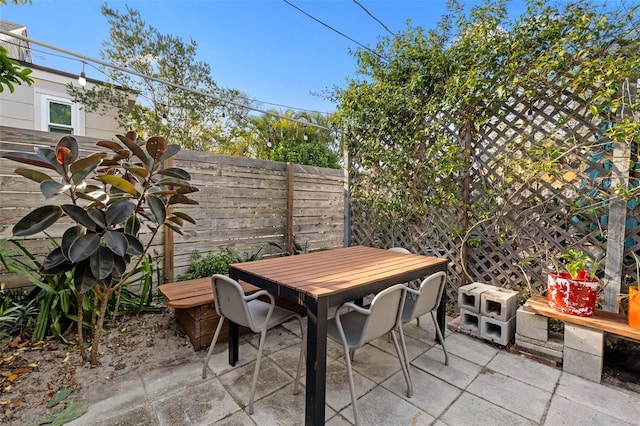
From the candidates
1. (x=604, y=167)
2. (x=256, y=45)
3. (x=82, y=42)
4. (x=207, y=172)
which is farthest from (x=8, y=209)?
(x=604, y=167)

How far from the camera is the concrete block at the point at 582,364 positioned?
189 cm

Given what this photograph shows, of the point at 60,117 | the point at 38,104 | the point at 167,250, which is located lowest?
the point at 167,250

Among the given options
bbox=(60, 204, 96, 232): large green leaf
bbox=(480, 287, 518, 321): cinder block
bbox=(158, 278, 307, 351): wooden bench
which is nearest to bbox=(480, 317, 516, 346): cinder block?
bbox=(480, 287, 518, 321): cinder block

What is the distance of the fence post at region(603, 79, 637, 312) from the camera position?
2.13 metres

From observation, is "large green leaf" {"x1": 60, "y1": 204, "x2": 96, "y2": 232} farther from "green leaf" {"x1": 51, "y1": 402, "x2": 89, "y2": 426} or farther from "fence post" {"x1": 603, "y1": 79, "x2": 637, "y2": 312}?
"fence post" {"x1": 603, "y1": 79, "x2": 637, "y2": 312}

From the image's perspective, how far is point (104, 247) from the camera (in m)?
1.76

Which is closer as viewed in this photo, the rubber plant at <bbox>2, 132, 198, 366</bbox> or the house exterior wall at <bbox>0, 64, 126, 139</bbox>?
the rubber plant at <bbox>2, 132, 198, 366</bbox>

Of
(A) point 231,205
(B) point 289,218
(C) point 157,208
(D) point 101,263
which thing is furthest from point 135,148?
(B) point 289,218

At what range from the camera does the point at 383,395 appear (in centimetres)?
175

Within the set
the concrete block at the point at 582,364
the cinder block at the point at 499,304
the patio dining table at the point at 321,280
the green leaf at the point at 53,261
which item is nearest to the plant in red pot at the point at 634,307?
the concrete block at the point at 582,364

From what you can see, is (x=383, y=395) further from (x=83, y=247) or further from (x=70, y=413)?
(x=83, y=247)

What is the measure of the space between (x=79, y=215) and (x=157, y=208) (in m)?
0.41

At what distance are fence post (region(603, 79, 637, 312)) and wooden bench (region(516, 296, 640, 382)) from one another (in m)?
0.25

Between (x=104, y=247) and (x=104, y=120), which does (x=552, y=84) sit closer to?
(x=104, y=247)
